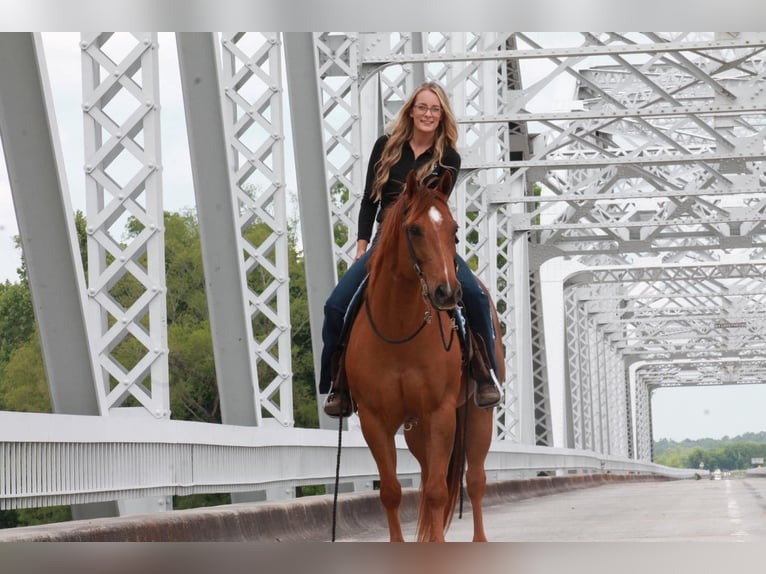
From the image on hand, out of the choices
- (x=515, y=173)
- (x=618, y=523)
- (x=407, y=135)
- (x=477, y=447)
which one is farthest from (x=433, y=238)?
(x=515, y=173)

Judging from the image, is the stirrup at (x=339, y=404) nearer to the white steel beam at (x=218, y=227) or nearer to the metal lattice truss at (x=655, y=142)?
the white steel beam at (x=218, y=227)

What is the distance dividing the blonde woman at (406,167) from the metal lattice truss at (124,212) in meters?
2.33

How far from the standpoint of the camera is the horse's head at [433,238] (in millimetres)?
5434

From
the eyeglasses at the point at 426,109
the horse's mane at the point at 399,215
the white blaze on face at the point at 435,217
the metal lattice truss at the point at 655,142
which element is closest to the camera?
the white blaze on face at the point at 435,217

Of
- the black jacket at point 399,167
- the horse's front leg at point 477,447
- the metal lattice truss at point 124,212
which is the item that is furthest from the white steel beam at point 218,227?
the black jacket at point 399,167

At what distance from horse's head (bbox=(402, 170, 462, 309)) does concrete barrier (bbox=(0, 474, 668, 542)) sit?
1759 millimetres

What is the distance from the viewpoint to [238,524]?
25.2 ft

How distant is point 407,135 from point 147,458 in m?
2.41

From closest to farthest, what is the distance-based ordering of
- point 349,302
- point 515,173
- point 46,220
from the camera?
point 349,302 < point 46,220 < point 515,173

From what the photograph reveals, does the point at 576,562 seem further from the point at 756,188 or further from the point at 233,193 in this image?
the point at 756,188

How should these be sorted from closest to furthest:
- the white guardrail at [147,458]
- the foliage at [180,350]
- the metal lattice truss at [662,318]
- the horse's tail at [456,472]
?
the white guardrail at [147,458] < the horse's tail at [456,472] < the metal lattice truss at [662,318] < the foliage at [180,350]

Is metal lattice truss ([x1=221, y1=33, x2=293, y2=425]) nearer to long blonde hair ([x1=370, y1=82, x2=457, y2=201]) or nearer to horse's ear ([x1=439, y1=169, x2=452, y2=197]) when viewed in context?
long blonde hair ([x1=370, y1=82, x2=457, y2=201])

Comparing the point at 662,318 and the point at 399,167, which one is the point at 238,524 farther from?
the point at 662,318
